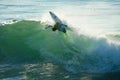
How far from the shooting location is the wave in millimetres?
13023

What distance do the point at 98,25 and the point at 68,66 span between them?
8.46 metres

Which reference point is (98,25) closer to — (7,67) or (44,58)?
(44,58)

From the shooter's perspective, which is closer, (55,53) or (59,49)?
(55,53)

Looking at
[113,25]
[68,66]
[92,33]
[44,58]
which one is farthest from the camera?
[113,25]

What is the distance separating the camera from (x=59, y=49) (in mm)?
14688

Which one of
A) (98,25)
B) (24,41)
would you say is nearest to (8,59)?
(24,41)

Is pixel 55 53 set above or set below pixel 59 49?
below

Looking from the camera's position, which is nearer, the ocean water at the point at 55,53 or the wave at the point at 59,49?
the ocean water at the point at 55,53

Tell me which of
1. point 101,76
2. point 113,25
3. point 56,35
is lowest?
point 101,76

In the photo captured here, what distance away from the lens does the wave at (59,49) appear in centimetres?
1302

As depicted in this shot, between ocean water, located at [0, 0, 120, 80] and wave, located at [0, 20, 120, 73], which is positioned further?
wave, located at [0, 20, 120, 73]

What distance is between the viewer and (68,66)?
12922mm

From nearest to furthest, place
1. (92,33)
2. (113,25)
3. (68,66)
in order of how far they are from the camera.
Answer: (68,66), (92,33), (113,25)

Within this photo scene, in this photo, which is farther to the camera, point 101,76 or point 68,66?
point 68,66
